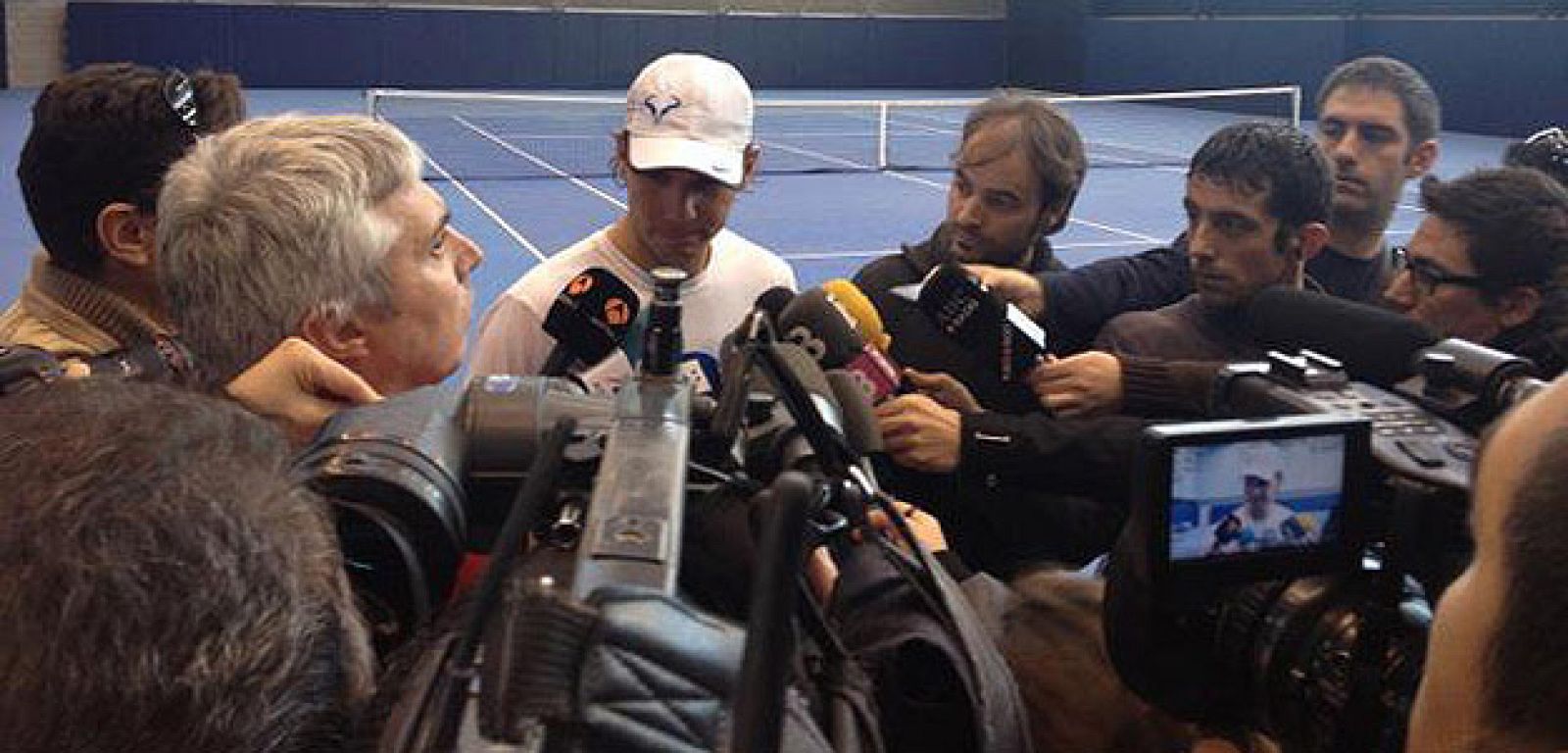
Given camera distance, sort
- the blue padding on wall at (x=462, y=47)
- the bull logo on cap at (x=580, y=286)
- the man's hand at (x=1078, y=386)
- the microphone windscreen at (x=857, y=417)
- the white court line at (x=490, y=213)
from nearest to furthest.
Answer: the microphone windscreen at (x=857, y=417) → the bull logo on cap at (x=580, y=286) → the man's hand at (x=1078, y=386) → the white court line at (x=490, y=213) → the blue padding on wall at (x=462, y=47)

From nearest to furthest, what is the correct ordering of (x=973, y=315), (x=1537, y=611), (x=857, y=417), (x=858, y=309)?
(x=1537, y=611) < (x=857, y=417) < (x=858, y=309) < (x=973, y=315)

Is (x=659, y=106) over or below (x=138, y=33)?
below

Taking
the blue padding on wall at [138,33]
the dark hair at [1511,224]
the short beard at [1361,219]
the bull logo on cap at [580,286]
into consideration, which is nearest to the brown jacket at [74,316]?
the bull logo on cap at [580,286]

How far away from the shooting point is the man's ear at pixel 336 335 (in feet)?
4.95

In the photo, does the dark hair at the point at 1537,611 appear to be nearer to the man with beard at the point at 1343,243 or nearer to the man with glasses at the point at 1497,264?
the man with beard at the point at 1343,243

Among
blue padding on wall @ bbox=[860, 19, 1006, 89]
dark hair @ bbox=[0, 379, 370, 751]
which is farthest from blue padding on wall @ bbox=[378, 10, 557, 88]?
dark hair @ bbox=[0, 379, 370, 751]

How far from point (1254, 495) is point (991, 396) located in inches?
52.4

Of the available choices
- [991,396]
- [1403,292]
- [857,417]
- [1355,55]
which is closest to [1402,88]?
[1403,292]

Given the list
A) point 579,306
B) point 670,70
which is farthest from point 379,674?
point 670,70

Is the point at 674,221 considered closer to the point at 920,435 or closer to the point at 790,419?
the point at 920,435

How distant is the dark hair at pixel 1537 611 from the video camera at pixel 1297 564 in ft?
1.19

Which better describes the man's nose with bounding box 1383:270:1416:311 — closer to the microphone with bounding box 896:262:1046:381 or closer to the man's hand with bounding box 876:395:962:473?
the microphone with bounding box 896:262:1046:381

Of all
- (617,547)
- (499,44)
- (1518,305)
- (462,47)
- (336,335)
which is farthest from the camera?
(499,44)

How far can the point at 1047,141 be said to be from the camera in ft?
9.75
